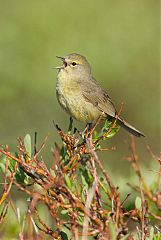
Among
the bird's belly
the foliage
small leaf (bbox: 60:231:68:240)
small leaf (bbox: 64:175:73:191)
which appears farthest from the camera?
the bird's belly

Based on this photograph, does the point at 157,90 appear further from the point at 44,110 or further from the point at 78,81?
the point at 78,81

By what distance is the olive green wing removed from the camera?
5.75 metres

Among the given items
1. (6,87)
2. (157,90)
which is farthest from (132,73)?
(6,87)

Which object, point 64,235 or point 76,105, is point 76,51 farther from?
point 64,235

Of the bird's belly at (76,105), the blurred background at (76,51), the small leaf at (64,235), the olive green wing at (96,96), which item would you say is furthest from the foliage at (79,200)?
the blurred background at (76,51)

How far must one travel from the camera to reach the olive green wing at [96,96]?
18.9ft

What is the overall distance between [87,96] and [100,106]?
149 mm

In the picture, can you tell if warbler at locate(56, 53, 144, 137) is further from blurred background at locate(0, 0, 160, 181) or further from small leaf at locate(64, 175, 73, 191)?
blurred background at locate(0, 0, 160, 181)

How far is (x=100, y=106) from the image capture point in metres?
5.80

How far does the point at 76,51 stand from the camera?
10852 mm

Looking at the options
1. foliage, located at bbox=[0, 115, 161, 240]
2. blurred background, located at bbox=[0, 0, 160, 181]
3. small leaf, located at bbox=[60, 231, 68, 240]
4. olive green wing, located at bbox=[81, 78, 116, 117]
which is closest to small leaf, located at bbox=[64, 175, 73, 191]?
foliage, located at bbox=[0, 115, 161, 240]

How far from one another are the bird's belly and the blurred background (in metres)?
4.40

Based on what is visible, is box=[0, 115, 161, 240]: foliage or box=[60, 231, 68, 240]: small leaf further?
box=[60, 231, 68, 240]: small leaf

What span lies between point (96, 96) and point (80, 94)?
23cm
